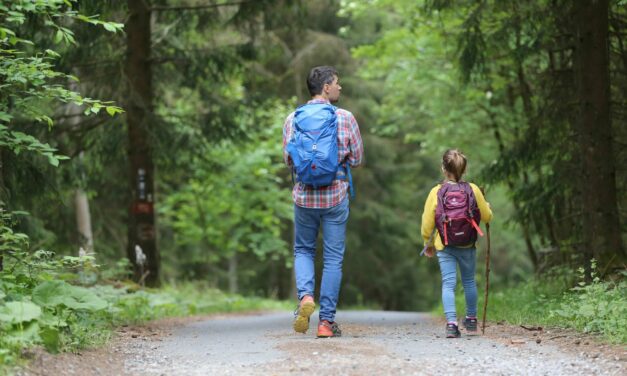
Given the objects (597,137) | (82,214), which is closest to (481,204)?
(597,137)

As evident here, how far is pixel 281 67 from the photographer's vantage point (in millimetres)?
26766

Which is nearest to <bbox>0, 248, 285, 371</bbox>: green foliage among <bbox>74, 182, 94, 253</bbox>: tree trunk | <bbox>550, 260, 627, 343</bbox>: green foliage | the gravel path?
the gravel path

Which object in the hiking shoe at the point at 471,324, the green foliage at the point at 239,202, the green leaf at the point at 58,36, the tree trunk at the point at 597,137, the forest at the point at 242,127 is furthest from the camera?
the green foliage at the point at 239,202

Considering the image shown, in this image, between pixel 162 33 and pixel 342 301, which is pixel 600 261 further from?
pixel 342 301

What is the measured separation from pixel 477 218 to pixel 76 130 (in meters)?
7.93

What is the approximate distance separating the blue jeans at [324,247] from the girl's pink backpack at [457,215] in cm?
85

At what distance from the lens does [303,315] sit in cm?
671

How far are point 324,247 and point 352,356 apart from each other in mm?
1646

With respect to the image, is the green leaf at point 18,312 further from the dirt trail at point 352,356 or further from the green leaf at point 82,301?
the green leaf at point 82,301

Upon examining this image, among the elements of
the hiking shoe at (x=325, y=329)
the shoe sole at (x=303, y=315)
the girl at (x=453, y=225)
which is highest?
the girl at (x=453, y=225)

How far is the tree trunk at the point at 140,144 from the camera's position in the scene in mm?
12766

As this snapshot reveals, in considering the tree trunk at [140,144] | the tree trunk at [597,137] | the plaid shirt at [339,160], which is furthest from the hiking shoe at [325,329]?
the tree trunk at [140,144]

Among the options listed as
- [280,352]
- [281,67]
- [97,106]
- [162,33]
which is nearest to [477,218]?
[280,352]

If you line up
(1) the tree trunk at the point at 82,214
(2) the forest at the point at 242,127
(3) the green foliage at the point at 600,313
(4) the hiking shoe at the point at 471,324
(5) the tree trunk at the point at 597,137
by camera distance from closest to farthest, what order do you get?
(3) the green foliage at the point at 600,313
(2) the forest at the point at 242,127
(4) the hiking shoe at the point at 471,324
(5) the tree trunk at the point at 597,137
(1) the tree trunk at the point at 82,214
